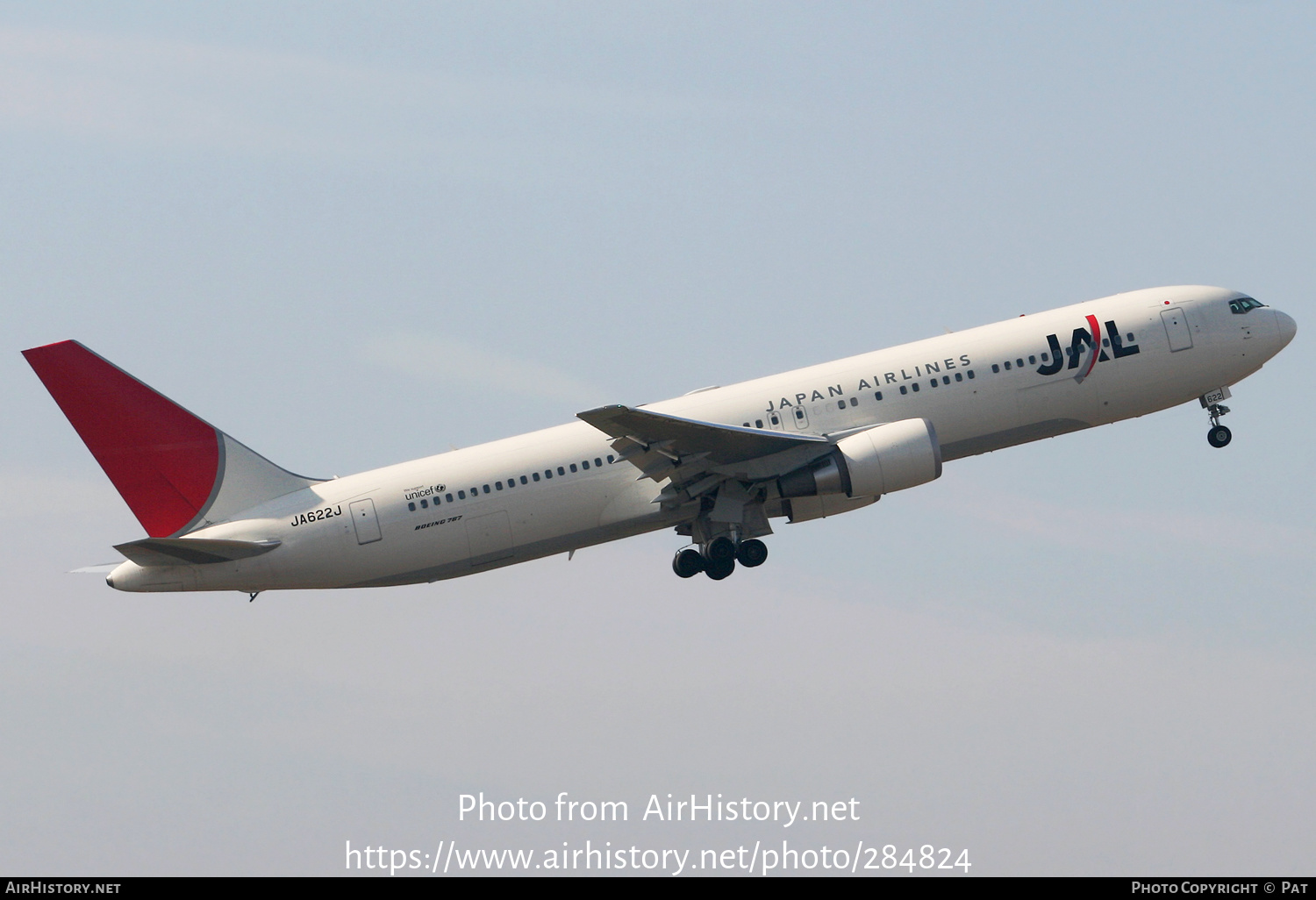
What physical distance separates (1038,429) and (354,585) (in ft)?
60.5

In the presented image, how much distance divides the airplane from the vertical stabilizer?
0.05 m

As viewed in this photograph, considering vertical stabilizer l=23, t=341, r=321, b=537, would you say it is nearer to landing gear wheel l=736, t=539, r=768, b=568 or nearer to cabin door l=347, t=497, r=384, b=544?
cabin door l=347, t=497, r=384, b=544

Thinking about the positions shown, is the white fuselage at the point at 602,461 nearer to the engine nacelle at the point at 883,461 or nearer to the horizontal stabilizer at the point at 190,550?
the horizontal stabilizer at the point at 190,550

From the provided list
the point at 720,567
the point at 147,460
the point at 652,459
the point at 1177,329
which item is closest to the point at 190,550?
the point at 147,460

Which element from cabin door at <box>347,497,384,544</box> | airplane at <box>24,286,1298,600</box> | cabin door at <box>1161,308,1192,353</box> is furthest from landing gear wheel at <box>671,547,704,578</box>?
cabin door at <box>1161,308,1192,353</box>

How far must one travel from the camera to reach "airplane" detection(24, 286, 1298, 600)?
112 feet

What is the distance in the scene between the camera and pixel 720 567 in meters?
35.8

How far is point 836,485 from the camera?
33.8 m

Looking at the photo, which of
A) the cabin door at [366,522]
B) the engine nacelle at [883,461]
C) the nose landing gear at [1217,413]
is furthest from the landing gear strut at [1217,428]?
the cabin door at [366,522]

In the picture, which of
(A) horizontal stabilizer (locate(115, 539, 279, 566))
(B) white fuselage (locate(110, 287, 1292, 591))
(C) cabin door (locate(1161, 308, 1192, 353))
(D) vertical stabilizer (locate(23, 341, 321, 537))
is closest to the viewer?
(A) horizontal stabilizer (locate(115, 539, 279, 566))

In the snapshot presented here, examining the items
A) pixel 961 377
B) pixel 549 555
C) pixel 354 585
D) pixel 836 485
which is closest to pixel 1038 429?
pixel 961 377

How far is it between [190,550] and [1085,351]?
23.5 metres

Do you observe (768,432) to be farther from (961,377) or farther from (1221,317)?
(1221,317)

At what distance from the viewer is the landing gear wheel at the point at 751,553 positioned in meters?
35.8
